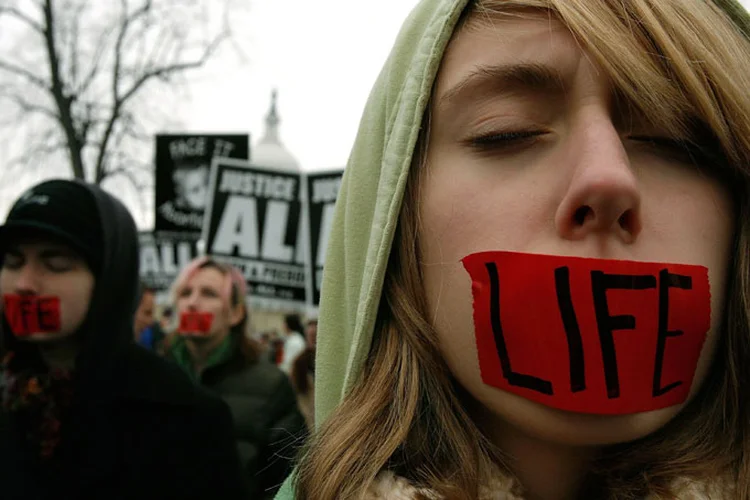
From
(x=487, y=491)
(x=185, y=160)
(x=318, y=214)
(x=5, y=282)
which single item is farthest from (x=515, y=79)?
(x=185, y=160)

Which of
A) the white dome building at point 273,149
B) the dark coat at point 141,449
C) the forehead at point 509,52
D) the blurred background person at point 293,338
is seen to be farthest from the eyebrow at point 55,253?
the white dome building at point 273,149

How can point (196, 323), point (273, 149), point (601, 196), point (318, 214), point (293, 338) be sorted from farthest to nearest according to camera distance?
point (273, 149), point (293, 338), point (318, 214), point (196, 323), point (601, 196)

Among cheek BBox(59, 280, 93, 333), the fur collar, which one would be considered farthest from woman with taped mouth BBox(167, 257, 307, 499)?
the fur collar

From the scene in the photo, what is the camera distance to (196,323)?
3750 millimetres

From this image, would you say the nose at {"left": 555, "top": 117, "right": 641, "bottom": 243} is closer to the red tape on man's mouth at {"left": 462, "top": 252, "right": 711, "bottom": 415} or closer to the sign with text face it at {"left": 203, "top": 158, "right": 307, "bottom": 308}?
the red tape on man's mouth at {"left": 462, "top": 252, "right": 711, "bottom": 415}

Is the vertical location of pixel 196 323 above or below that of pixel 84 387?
below

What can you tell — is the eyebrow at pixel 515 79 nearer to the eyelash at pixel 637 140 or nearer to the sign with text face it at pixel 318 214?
the eyelash at pixel 637 140

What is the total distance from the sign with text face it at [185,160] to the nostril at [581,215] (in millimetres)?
4886

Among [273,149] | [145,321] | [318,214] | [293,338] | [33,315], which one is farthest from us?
[273,149]

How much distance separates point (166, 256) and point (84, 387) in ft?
16.5

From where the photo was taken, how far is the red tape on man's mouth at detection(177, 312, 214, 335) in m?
3.75

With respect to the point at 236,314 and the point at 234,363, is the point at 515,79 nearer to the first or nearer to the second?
the point at 234,363

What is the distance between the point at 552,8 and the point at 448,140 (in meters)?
0.23

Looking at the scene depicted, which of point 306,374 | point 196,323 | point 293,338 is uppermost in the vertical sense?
point 196,323
